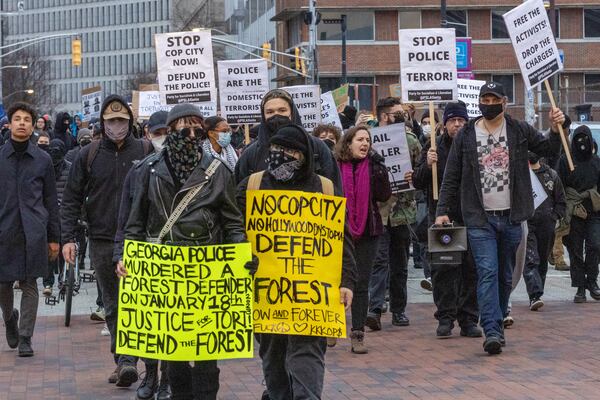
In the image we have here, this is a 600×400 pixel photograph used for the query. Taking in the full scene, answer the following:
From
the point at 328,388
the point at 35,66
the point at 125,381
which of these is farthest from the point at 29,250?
the point at 35,66

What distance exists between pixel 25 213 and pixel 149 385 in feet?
9.64

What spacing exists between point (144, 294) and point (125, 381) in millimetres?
2095

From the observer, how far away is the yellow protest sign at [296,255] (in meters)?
8.44

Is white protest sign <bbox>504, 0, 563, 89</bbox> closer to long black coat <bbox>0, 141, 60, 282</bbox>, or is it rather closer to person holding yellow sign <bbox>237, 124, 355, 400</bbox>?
long black coat <bbox>0, 141, 60, 282</bbox>

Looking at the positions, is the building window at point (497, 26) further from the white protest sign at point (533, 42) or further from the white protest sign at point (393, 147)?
the white protest sign at point (533, 42)

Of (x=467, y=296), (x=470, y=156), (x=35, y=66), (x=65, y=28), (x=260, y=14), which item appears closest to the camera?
(x=470, y=156)

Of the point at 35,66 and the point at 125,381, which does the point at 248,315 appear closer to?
the point at 125,381

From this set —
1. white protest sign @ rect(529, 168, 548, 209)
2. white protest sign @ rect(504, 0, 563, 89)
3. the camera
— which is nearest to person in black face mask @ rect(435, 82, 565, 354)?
the camera

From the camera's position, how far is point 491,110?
38.6 feet

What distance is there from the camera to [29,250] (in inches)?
477

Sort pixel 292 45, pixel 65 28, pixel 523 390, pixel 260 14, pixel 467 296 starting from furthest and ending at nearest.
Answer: pixel 65 28 → pixel 260 14 → pixel 292 45 → pixel 467 296 → pixel 523 390

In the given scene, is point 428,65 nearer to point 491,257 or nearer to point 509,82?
point 491,257

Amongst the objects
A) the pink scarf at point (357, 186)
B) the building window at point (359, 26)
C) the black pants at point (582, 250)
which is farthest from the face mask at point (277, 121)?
the building window at point (359, 26)

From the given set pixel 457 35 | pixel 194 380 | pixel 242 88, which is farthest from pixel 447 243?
pixel 457 35
